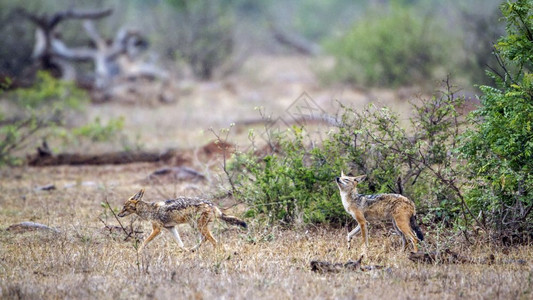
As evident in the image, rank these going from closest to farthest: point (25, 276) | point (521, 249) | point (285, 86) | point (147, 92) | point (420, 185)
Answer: point (25, 276), point (521, 249), point (420, 185), point (147, 92), point (285, 86)

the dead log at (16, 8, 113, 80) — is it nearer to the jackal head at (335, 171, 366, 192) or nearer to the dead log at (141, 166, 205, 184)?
the dead log at (141, 166, 205, 184)

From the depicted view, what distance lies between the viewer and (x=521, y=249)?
7730mm

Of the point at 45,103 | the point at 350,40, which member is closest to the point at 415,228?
the point at 45,103

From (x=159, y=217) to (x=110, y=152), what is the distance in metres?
7.36

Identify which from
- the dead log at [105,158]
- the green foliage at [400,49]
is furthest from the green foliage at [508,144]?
the green foliage at [400,49]

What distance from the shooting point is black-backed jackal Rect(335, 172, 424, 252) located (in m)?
7.88

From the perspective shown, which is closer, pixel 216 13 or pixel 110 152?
pixel 110 152

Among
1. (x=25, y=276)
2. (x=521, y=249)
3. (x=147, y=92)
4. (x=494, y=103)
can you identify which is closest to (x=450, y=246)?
(x=521, y=249)

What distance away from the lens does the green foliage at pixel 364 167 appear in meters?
8.64

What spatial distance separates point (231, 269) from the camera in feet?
23.6

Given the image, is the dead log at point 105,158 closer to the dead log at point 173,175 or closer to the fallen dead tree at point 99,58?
the dead log at point 173,175

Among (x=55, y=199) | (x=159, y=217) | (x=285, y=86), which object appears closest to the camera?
(x=159, y=217)

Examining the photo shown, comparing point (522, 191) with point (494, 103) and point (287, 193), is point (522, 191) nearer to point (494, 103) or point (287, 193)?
point (494, 103)

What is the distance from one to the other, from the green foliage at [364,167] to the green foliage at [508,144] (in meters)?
0.44
